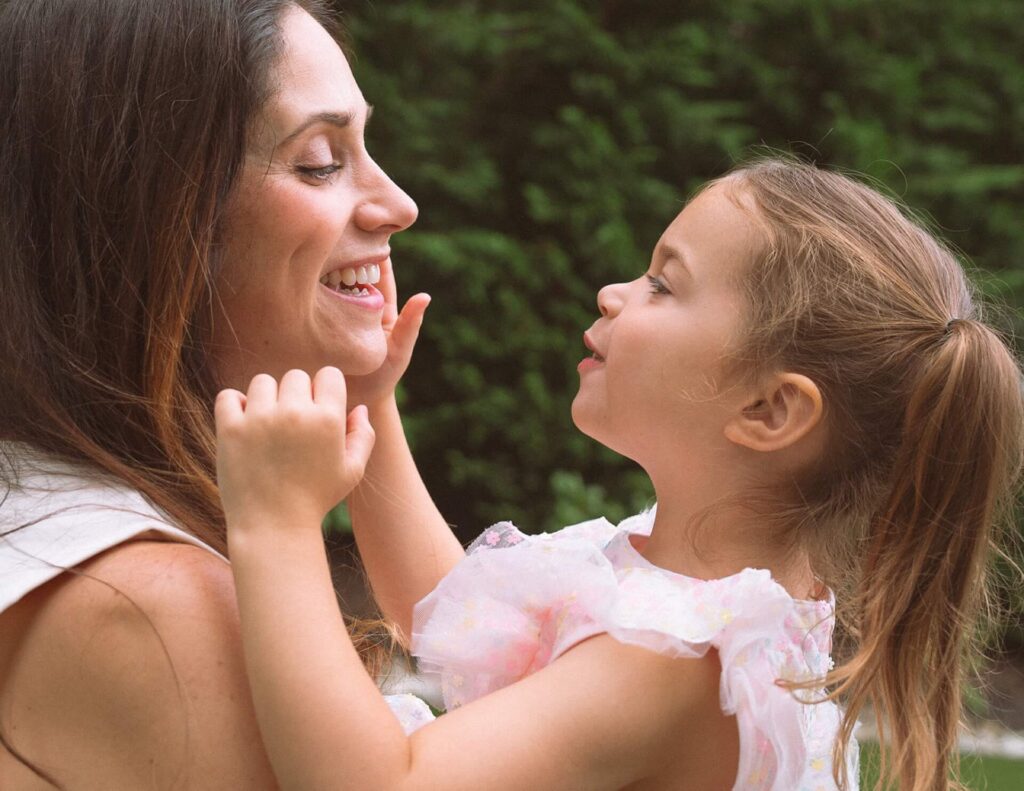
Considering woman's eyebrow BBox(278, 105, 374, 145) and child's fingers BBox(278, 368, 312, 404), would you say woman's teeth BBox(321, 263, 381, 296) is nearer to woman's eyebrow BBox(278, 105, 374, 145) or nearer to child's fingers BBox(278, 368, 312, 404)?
woman's eyebrow BBox(278, 105, 374, 145)

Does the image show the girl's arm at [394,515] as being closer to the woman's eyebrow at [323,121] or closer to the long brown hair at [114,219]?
the woman's eyebrow at [323,121]

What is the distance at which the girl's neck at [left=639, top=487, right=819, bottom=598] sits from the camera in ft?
7.06

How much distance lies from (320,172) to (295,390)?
569 mm

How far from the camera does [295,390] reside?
1.92 metres

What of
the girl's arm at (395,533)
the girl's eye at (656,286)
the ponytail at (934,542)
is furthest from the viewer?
the girl's arm at (395,533)

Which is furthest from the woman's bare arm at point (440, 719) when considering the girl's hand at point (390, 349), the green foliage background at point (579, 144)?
the green foliage background at point (579, 144)

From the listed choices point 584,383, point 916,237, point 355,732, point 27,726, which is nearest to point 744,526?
point 584,383

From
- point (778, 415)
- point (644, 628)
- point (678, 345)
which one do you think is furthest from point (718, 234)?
point (644, 628)

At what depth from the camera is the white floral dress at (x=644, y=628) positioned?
1.93 meters

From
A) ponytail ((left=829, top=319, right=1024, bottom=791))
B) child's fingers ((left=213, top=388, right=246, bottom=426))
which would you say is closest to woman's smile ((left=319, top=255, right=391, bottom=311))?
child's fingers ((left=213, top=388, right=246, bottom=426))

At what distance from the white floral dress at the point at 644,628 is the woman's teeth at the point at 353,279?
1.71ft

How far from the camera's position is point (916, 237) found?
2.28 meters

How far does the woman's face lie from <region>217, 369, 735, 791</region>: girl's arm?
41 cm

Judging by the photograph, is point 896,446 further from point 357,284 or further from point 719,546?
point 357,284
